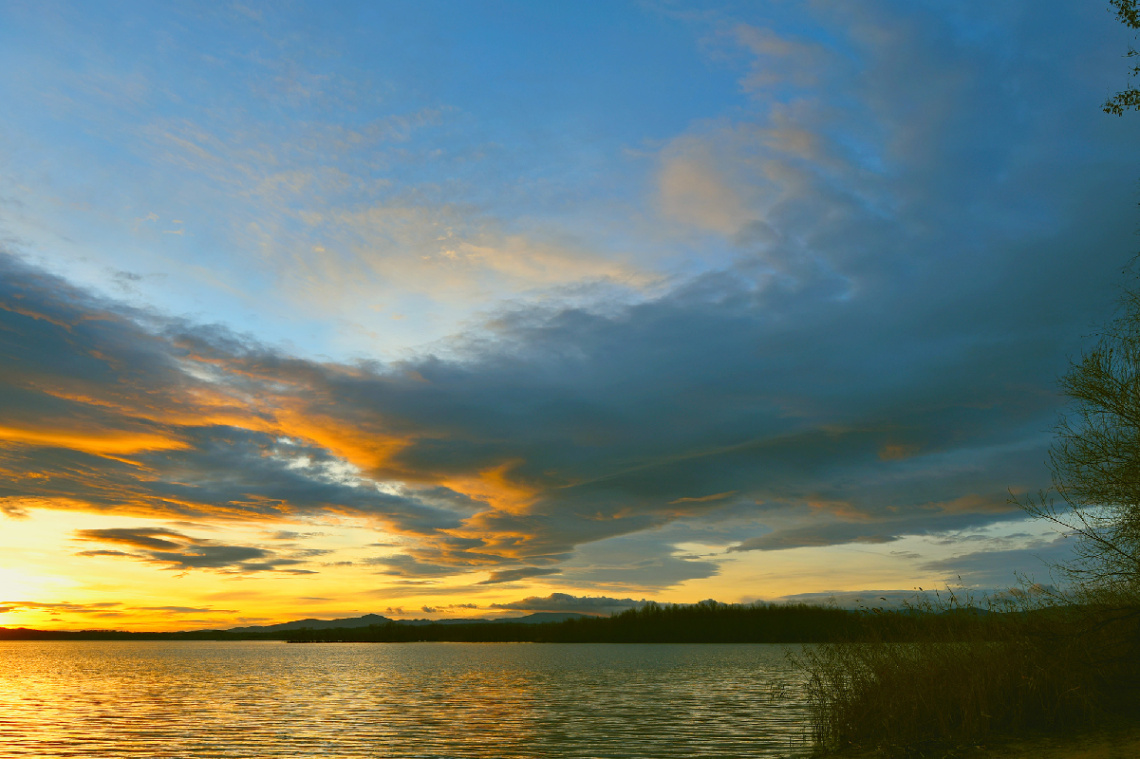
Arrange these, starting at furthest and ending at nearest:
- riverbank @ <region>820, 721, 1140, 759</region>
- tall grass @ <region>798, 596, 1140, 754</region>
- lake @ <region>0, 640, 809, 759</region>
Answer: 1. lake @ <region>0, 640, 809, 759</region>
2. tall grass @ <region>798, 596, 1140, 754</region>
3. riverbank @ <region>820, 721, 1140, 759</region>

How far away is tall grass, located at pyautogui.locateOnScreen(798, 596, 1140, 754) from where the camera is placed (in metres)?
24.2

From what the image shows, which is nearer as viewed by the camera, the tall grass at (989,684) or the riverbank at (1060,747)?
the riverbank at (1060,747)

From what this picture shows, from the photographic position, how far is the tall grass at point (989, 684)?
24.2 meters

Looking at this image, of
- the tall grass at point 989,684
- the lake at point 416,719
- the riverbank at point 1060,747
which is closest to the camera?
the riverbank at point 1060,747

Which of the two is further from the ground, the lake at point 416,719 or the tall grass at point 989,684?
the tall grass at point 989,684

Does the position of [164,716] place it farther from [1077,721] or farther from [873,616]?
[1077,721]

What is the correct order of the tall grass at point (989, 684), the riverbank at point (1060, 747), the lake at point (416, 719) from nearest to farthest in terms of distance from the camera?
the riverbank at point (1060, 747), the tall grass at point (989, 684), the lake at point (416, 719)

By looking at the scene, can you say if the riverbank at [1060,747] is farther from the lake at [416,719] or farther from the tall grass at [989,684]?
the lake at [416,719]

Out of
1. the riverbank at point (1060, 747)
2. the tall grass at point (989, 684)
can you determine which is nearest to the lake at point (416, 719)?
the tall grass at point (989, 684)

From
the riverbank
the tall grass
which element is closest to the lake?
the tall grass

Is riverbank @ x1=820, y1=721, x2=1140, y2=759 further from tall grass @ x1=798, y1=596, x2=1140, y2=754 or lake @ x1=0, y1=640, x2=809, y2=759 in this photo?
lake @ x1=0, y1=640, x2=809, y2=759

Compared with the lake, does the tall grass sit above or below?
above

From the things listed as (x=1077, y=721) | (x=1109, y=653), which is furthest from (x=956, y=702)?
(x=1109, y=653)

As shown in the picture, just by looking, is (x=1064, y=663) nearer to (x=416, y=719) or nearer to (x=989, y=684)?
(x=989, y=684)
